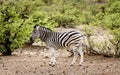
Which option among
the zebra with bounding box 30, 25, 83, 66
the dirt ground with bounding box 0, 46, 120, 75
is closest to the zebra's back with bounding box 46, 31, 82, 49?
the zebra with bounding box 30, 25, 83, 66

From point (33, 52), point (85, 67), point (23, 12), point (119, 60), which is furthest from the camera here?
point (23, 12)

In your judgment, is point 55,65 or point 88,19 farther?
point 88,19

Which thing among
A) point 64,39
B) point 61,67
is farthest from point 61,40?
point 61,67

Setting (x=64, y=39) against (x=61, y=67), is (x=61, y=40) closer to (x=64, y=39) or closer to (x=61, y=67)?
(x=64, y=39)

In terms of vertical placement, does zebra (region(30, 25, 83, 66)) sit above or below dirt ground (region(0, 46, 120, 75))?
above

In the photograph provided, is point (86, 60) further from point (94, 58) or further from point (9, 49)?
point (9, 49)

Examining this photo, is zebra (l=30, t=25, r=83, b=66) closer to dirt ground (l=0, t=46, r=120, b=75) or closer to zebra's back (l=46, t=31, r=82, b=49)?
zebra's back (l=46, t=31, r=82, b=49)

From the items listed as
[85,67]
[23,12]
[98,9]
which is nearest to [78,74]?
[85,67]

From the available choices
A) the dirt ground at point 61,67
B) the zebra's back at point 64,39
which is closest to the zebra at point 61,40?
the zebra's back at point 64,39

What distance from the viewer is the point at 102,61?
13.1m

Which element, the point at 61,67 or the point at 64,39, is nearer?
the point at 61,67

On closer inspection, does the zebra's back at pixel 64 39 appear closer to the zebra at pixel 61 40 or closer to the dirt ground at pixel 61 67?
the zebra at pixel 61 40

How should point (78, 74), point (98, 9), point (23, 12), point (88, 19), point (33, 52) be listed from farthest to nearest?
point (98, 9)
point (88, 19)
point (23, 12)
point (33, 52)
point (78, 74)

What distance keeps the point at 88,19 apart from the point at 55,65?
695 inches
